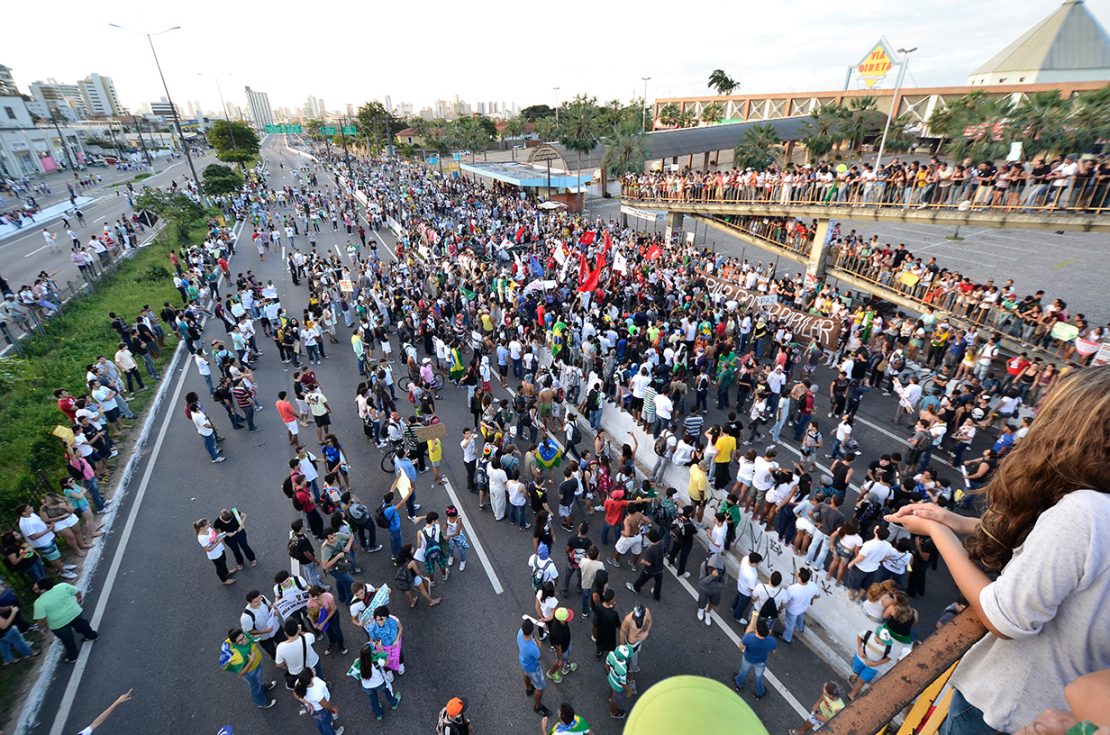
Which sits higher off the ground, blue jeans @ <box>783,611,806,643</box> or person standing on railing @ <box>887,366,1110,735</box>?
person standing on railing @ <box>887,366,1110,735</box>

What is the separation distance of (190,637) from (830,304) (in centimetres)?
1942

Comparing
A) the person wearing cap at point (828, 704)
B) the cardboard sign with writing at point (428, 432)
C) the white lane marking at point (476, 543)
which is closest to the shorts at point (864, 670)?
the person wearing cap at point (828, 704)

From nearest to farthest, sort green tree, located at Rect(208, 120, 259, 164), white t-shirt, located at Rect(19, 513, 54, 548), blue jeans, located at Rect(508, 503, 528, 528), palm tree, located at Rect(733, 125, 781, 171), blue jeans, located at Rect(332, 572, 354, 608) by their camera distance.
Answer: blue jeans, located at Rect(332, 572, 354, 608) < white t-shirt, located at Rect(19, 513, 54, 548) < blue jeans, located at Rect(508, 503, 528, 528) < palm tree, located at Rect(733, 125, 781, 171) < green tree, located at Rect(208, 120, 259, 164)

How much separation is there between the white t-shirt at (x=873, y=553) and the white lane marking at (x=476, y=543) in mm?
5948

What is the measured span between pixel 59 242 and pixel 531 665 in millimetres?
44194

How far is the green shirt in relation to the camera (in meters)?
7.09

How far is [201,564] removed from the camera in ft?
31.0

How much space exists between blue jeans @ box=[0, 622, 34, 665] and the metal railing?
27.4 m

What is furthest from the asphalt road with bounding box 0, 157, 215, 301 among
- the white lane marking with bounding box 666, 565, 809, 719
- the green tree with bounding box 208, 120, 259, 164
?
the white lane marking with bounding box 666, 565, 809, 719

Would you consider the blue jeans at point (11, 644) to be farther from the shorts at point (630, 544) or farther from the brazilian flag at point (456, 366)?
the brazilian flag at point (456, 366)

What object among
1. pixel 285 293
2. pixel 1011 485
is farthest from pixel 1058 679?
pixel 285 293

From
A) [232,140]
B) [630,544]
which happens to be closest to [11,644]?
[630,544]

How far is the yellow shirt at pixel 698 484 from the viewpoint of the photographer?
30.7 feet

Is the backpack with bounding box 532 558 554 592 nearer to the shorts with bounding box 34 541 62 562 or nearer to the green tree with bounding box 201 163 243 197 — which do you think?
the shorts with bounding box 34 541 62 562
